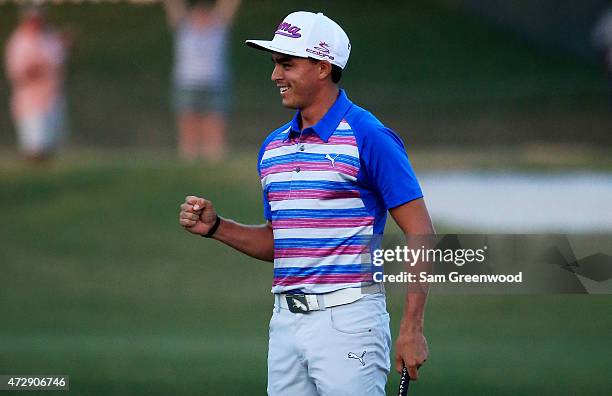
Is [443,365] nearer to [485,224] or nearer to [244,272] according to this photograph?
[244,272]

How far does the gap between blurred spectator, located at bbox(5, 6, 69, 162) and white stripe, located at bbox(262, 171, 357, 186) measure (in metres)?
14.2

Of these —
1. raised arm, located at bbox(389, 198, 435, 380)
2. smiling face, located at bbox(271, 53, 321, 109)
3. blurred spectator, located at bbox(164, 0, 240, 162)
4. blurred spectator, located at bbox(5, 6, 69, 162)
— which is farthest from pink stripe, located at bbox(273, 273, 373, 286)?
blurred spectator, located at bbox(5, 6, 69, 162)

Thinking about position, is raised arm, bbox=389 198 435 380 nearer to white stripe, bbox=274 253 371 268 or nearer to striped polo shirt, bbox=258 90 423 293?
striped polo shirt, bbox=258 90 423 293

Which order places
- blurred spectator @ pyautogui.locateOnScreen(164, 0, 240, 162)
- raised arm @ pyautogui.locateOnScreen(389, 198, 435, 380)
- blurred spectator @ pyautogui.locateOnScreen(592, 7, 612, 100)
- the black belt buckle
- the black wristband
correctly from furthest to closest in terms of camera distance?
blurred spectator @ pyautogui.locateOnScreen(592, 7, 612, 100) → blurred spectator @ pyautogui.locateOnScreen(164, 0, 240, 162) → the black wristband → the black belt buckle → raised arm @ pyautogui.locateOnScreen(389, 198, 435, 380)

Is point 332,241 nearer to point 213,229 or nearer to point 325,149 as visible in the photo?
point 325,149

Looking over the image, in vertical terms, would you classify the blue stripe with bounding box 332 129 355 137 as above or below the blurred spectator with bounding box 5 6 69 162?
below

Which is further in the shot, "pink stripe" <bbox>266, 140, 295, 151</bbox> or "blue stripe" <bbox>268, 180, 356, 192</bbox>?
"pink stripe" <bbox>266, 140, 295, 151</bbox>

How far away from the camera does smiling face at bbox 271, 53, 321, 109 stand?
609 centimetres

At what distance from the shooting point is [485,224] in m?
17.8

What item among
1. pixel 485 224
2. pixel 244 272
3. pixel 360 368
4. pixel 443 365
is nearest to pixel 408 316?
pixel 360 368

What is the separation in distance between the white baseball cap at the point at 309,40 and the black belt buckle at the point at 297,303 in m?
1.01

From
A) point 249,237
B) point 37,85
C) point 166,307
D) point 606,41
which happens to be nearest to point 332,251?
point 249,237

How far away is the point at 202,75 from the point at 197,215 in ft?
42.6

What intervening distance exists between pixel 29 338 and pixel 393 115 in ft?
31.5
